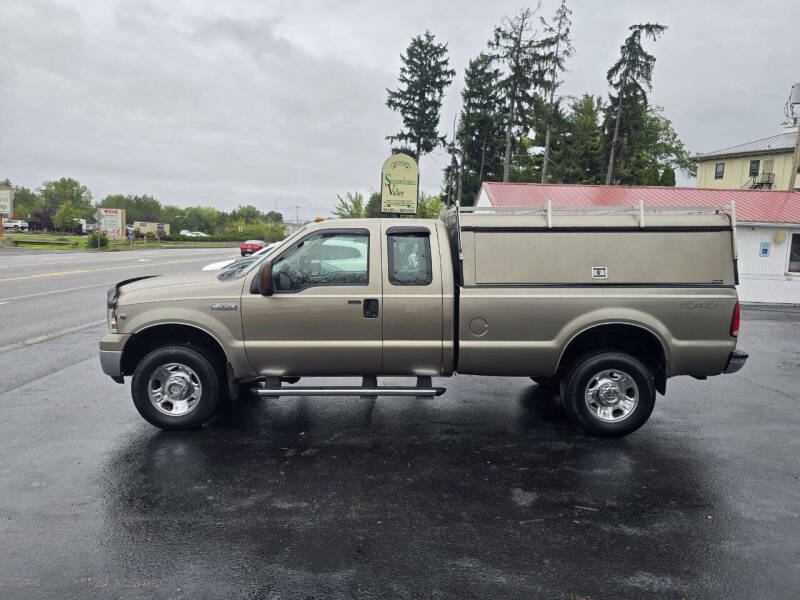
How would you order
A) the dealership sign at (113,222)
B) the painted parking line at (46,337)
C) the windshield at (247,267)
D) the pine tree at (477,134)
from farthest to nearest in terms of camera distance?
the dealership sign at (113,222) → the pine tree at (477,134) → the painted parking line at (46,337) → the windshield at (247,267)

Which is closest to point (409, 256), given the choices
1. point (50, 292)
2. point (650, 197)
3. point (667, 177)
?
point (50, 292)

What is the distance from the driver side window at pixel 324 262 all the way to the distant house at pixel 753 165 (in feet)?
138

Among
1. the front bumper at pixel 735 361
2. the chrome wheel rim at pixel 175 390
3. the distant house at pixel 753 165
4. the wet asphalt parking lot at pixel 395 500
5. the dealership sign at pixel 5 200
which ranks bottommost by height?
the wet asphalt parking lot at pixel 395 500

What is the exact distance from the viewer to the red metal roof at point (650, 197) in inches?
795

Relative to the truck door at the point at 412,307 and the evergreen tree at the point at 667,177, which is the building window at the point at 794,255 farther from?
the evergreen tree at the point at 667,177

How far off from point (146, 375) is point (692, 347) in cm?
506

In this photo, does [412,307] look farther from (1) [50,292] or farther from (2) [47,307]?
(1) [50,292]

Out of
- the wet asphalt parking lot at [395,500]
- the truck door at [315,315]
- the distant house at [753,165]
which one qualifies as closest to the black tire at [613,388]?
the wet asphalt parking lot at [395,500]

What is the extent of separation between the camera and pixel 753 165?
43.1m

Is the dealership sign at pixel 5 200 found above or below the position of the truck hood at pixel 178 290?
above

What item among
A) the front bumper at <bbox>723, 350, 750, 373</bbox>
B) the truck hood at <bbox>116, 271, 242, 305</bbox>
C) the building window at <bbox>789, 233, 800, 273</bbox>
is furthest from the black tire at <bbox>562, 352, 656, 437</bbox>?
the building window at <bbox>789, 233, 800, 273</bbox>

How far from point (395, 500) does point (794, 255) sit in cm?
2169

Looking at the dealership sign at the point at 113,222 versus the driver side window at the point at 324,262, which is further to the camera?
the dealership sign at the point at 113,222

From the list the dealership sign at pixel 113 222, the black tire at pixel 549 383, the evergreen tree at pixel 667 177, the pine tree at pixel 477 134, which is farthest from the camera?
the evergreen tree at pixel 667 177
